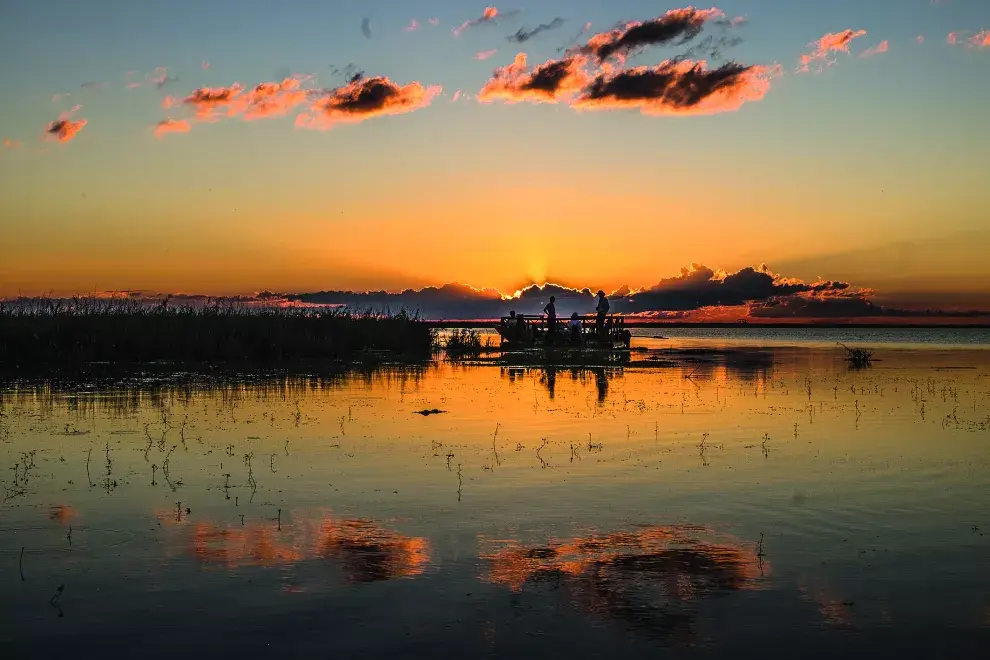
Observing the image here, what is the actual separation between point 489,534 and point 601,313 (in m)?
44.6

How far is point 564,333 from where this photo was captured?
57656mm

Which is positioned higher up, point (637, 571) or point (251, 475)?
point (251, 475)

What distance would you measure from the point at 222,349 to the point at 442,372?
458 inches

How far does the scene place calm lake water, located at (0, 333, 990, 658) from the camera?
7.21 m

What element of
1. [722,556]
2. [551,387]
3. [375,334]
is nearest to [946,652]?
[722,556]

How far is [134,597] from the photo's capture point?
798cm

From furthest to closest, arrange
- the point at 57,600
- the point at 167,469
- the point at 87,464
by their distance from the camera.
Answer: the point at 87,464, the point at 167,469, the point at 57,600

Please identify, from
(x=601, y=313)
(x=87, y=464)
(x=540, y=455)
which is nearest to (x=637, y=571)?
(x=540, y=455)

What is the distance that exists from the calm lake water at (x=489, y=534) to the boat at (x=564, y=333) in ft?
115

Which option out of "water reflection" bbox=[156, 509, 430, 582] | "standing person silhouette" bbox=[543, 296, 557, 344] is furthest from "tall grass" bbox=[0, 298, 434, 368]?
"water reflection" bbox=[156, 509, 430, 582]

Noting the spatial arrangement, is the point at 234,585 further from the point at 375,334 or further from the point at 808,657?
the point at 375,334

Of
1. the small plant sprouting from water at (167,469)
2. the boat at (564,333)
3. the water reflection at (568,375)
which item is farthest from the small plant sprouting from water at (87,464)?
the boat at (564,333)

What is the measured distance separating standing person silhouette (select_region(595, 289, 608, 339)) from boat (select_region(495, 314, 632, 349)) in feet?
0.29

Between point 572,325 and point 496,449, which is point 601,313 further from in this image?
point 496,449
